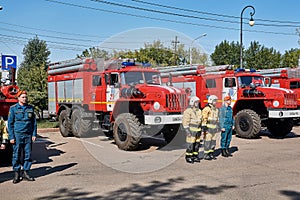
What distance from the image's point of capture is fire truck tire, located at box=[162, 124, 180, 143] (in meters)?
10.5

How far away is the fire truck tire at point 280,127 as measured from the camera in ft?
45.8

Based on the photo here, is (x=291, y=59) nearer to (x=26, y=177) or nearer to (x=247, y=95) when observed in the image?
(x=247, y=95)

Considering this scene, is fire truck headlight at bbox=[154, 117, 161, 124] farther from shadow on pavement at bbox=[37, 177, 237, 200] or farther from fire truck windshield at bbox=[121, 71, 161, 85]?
shadow on pavement at bbox=[37, 177, 237, 200]

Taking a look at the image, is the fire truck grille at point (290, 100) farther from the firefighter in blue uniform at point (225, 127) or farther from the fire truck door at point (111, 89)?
the fire truck door at point (111, 89)

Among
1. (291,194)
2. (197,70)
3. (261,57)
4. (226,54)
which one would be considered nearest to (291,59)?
(261,57)

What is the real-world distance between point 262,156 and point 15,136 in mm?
6457

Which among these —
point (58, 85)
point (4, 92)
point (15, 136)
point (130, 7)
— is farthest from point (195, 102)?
point (130, 7)

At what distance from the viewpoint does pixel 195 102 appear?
8695 mm

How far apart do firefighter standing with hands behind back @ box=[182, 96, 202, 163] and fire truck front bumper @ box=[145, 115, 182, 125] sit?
1.19 metres

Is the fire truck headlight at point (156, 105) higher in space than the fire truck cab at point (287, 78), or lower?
lower

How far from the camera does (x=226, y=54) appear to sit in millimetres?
56875

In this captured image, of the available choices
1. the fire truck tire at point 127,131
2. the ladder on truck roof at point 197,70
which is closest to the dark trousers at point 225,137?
the fire truck tire at point 127,131

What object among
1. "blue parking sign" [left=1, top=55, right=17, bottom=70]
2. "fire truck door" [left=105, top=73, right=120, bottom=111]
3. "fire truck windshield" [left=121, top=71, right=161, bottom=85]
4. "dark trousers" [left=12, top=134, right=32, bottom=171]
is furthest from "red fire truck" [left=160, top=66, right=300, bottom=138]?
"dark trousers" [left=12, top=134, right=32, bottom=171]

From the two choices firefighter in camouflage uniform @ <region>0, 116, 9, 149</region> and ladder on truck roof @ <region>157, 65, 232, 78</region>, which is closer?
firefighter in camouflage uniform @ <region>0, 116, 9, 149</region>
